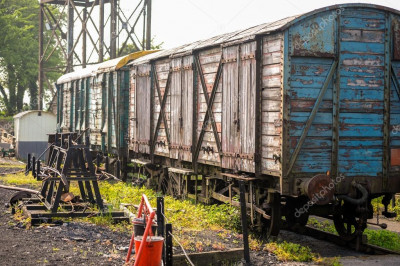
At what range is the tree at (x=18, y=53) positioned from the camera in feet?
141

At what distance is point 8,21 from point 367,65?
3861cm

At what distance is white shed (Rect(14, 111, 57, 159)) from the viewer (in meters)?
27.1

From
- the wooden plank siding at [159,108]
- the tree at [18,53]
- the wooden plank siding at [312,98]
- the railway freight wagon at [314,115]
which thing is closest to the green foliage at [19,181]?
the wooden plank siding at [159,108]

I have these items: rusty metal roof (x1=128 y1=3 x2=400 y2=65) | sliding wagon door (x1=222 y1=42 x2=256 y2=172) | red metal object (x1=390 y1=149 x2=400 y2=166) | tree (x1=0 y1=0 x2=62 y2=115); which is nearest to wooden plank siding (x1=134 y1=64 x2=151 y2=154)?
rusty metal roof (x1=128 y1=3 x2=400 y2=65)

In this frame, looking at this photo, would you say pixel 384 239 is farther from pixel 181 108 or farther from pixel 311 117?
pixel 181 108

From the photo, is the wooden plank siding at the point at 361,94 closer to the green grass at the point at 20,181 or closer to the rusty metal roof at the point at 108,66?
the rusty metal roof at the point at 108,66

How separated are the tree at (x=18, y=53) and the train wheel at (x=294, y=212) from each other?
3689cm

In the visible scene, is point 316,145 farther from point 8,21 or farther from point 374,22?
point 8,21

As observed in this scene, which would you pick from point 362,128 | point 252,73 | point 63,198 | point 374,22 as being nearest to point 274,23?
point 252,73

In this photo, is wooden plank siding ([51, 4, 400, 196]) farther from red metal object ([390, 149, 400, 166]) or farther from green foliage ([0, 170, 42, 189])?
green foliage ([0, 170, 42, 189])

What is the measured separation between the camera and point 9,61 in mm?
43594

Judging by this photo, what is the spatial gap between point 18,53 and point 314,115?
39.0 meters

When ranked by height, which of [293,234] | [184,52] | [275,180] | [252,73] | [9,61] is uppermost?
[9,61]

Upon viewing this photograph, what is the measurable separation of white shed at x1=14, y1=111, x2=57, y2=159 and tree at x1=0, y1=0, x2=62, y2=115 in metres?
17.4
